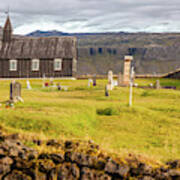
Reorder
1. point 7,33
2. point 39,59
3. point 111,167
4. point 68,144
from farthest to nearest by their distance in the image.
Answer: point 7,33 → point 39,59 → point 68,144 → point 111,167

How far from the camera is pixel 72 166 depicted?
437 inches

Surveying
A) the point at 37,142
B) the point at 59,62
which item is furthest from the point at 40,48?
the point at 37,142

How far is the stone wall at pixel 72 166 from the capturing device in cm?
1084

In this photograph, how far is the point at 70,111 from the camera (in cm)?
2025

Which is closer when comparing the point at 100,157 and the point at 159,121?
the point at 100,157

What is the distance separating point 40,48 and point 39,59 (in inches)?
89.6

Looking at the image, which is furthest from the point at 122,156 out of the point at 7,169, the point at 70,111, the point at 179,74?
the point at 179,74

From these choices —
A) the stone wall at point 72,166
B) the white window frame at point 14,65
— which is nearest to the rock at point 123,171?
the stone wall at point 72,166

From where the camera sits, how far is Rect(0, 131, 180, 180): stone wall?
35.6 feet

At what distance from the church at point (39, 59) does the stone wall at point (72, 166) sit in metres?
48.9

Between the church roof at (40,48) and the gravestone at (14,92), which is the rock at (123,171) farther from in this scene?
the church roof at (40,48)

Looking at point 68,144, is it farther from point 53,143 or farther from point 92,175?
point 92,175

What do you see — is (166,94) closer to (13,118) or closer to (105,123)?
(105,123)

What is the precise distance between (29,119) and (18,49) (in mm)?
46504
